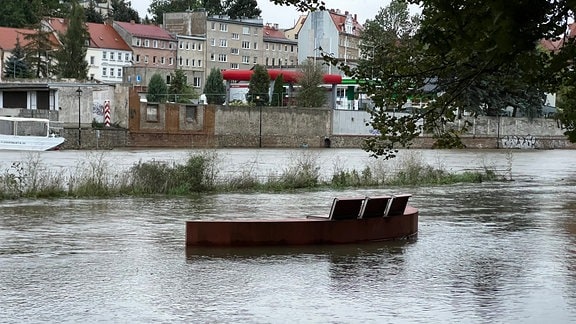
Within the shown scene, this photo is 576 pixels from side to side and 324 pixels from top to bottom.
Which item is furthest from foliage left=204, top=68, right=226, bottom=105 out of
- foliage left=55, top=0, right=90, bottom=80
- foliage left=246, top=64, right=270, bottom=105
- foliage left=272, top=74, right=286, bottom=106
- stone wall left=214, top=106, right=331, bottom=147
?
stone wall left=214, top=106, right=331, bottom=147

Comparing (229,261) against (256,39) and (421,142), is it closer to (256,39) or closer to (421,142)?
(421,142)

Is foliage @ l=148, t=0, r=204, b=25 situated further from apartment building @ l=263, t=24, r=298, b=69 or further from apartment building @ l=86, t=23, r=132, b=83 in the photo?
apartment building @ l=86, t=23, r=132, b=83

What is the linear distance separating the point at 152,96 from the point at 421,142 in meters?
28.1

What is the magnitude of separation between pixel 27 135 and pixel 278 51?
83038 millimetres

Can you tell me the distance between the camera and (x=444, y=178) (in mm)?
36656

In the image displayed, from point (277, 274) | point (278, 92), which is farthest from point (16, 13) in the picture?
point (277, 274)

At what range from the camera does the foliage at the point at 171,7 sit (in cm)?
16088

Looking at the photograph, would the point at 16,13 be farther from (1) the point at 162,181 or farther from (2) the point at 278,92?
(1) the point at 162,181

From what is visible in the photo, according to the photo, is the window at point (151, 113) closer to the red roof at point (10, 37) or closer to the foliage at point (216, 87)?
the foliage at point (216, 87)

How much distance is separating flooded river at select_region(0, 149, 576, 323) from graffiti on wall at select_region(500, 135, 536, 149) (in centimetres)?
8099

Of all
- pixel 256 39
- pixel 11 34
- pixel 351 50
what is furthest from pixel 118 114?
pixel 351 50

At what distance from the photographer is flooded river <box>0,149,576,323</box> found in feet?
36.1

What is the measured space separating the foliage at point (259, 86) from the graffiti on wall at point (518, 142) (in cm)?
2524

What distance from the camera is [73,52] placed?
10544cm
